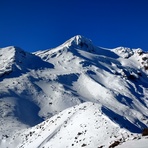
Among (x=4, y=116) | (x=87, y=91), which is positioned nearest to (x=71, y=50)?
(x=87, y=91)

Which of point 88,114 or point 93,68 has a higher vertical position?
point 88,114

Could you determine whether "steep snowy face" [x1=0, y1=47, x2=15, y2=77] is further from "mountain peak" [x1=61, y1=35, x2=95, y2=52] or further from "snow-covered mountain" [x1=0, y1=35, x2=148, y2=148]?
"mountain peak" [x1=61, y1=35, x2=95, y2=52]

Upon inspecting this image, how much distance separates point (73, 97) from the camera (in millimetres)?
70688

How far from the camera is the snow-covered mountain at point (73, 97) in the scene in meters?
31.7

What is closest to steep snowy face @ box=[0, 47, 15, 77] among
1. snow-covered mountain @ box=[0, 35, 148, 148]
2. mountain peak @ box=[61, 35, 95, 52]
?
snow-covered mountain @ box=[0, 35, 148, 148]

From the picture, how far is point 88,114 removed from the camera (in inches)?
1387

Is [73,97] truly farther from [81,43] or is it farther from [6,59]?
[81,43]

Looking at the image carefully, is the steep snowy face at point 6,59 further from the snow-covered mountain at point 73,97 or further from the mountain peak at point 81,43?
the mountain peak at point 81,43

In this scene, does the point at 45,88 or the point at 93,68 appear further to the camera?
the point at 93,68

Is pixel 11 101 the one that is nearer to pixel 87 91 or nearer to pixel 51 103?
pixel 51 103

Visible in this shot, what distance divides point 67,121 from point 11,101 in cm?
3083

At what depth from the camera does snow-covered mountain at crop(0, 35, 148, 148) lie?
31.7 meters

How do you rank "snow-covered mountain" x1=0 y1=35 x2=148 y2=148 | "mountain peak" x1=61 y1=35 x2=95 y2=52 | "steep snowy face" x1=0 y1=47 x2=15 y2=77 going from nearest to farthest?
"snow-covered mountain" x1=0 y1=35 x2=148 y2=148, "steep snowy face" x1=0 y1=47 x2=15 y2=77, "mountain peak" x1=61 y1=35 x2=95 y2=52

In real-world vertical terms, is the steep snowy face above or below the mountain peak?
below
